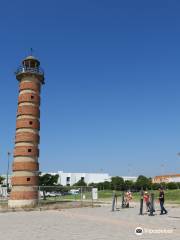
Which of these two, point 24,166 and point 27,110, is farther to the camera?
point 27,110

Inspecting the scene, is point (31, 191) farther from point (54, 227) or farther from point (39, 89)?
point (54, 227)

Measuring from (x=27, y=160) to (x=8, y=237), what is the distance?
2583 cm

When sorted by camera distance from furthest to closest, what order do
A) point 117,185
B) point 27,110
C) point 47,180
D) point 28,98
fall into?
point 117,185 → point 47,180 → point 28,98 → point 27,110

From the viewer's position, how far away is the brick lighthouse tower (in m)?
41.5

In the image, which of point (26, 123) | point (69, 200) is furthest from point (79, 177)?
point (26, 123)

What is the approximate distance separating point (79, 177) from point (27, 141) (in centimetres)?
14764

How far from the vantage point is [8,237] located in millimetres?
16266

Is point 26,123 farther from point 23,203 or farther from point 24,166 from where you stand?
point 23,203

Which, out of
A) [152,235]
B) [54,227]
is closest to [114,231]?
[152,235]

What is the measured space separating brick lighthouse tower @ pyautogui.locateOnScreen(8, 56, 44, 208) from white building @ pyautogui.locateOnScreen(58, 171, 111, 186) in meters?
137

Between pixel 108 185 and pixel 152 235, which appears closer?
pixel 152 235

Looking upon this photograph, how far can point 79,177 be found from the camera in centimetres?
18738

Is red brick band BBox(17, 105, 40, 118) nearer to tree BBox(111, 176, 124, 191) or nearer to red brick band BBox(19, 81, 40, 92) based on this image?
red brick band BBox(19, 81, 40, 92)

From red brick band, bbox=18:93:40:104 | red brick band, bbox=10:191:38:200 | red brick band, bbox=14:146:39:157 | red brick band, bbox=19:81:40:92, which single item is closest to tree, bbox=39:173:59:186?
red brick band, bbox=10:191:38:200
